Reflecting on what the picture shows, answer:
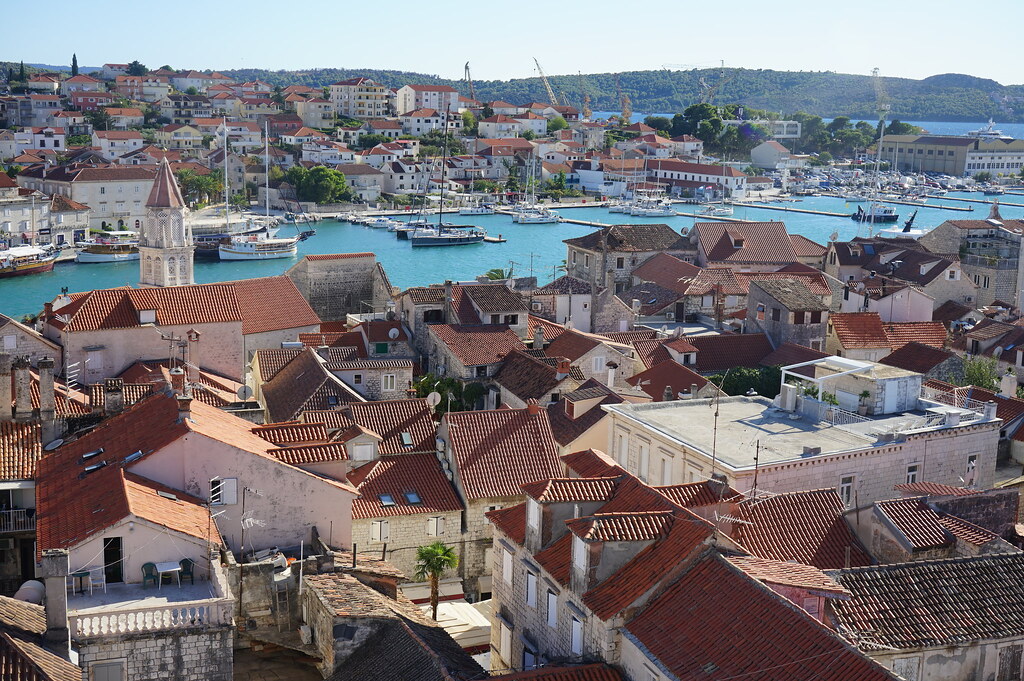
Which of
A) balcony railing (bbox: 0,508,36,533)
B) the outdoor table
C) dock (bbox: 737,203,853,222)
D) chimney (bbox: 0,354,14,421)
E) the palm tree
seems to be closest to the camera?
the outdoor table

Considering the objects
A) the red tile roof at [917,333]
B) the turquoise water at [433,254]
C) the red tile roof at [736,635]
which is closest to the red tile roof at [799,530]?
the red tile roof at [736,635]

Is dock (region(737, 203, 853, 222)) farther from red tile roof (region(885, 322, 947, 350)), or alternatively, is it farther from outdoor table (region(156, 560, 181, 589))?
outdoor table (region(156, 560, 181, 589))

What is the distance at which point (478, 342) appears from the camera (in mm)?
26406

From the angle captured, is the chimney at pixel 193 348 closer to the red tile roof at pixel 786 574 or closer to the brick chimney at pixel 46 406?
the brick chimney at pixel 46 406

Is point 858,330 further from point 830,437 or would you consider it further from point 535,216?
point 535,216

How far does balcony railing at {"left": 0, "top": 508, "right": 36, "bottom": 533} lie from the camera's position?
14344mm

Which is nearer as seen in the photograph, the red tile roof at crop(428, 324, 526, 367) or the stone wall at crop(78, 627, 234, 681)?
the stone wall at crop(78, 627, 234, 681)

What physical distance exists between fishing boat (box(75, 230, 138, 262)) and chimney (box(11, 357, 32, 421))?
4923cm

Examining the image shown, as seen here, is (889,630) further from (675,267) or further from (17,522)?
(675,267)

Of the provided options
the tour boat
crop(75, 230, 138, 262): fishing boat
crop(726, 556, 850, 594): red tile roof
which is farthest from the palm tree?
crop(75, 230, 138, 262): fishing boat

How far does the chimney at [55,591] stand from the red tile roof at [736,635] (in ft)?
16.8

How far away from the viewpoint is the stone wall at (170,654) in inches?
447

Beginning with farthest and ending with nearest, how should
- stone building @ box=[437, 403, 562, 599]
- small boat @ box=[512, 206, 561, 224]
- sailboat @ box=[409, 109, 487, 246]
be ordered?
small boat @ box=[512, 206, 561, 224] → sailboat @ box=[409, 109, 487, 246] → stone building @ box=[437, 403, 562, 599]

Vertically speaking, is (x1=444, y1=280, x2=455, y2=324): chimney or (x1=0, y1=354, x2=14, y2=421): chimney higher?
(x1=0, y1=354, x2=14, y2=421): chimney
